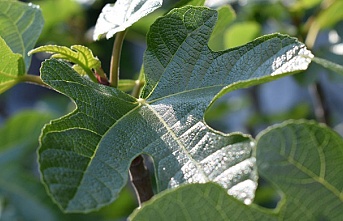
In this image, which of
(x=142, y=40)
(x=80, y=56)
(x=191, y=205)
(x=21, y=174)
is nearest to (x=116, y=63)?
(x=80, y=56)

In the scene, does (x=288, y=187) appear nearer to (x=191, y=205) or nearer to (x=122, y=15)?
(x=191, y=205)

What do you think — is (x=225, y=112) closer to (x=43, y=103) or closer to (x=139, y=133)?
(x=43, y=103)

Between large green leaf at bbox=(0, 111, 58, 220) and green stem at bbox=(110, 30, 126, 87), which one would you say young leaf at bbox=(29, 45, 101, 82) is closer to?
green stem at bbox=(110, 30, 126, 87)

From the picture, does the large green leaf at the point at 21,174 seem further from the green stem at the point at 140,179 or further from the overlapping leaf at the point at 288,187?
the overlapping leaf at the point at 288,187

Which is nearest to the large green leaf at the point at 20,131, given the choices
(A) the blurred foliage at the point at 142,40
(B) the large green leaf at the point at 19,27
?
(A) the blurred foliage at the point at 142,40

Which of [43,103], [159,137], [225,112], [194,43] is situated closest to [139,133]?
[159,137]

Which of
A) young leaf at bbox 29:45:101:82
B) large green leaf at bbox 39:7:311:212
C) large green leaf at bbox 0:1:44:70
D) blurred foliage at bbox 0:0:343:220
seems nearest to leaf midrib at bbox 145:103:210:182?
large green leaf at bbox 39:7:311:212
